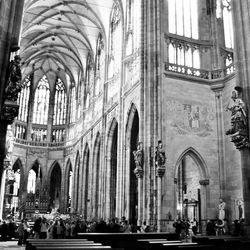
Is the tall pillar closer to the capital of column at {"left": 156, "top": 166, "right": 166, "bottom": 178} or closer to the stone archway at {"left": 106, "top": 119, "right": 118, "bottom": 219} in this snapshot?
the capital of column at {"left": 156, "top": 166, "right": 166, "bottom": 178}

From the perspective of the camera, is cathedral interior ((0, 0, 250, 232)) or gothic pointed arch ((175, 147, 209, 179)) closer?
cathedral interior ((0, 0, 250, 232))

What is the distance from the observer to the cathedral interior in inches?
573

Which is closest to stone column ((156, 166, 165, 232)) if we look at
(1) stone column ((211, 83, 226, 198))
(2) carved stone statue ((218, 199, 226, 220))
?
(2) carved stone statue ((218, 199, 226, 220))

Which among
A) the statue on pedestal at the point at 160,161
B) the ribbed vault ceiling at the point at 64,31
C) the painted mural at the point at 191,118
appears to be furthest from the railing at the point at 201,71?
the ribbed vault ceiling at the point at 64,31

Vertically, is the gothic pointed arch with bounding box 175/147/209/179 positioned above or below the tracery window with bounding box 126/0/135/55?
below

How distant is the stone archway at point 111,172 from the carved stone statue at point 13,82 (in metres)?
18.1

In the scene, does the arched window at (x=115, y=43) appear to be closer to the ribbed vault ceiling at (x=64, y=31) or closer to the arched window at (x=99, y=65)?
the ribbed vault ceiling at (x=64, y=31)

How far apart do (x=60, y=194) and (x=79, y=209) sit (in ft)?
33.7

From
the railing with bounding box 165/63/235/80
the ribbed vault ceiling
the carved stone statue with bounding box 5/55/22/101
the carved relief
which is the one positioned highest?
the ribbed vault ceiling

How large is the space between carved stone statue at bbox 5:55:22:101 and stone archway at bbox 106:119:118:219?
18.1 m

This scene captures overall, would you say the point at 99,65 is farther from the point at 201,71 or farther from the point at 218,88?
the point at 218,88

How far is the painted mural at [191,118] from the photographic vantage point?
2189 cm

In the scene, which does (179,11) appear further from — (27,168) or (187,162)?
(27,168)

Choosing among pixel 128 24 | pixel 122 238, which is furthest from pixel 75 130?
pixel 122 238
